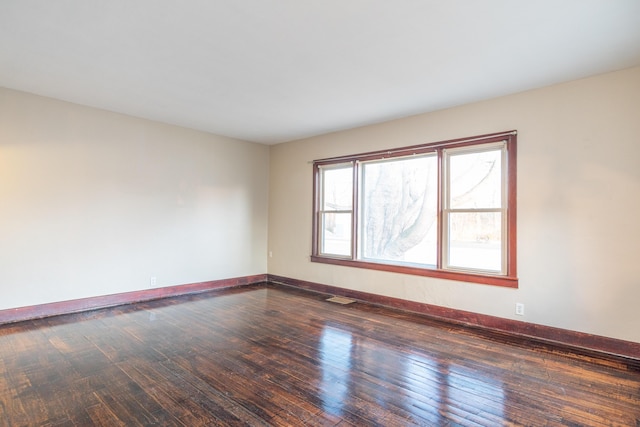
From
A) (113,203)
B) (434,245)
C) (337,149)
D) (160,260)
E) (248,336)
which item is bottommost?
(248,336)

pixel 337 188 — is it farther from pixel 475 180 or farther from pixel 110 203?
pixel 110 203

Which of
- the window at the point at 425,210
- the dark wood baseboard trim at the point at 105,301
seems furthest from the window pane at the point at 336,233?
the dark wood baseboard trim at the point at 105,301

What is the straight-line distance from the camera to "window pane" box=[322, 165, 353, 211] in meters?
5.57

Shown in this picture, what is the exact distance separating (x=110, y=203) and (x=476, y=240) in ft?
16.3

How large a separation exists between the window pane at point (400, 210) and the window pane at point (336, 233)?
0.31 metres

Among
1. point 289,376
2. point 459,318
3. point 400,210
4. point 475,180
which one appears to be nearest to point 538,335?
point 459,318

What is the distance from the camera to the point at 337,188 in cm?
575

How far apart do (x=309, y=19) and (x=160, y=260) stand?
4.26m

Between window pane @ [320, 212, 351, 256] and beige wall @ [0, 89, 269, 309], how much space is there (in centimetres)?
157

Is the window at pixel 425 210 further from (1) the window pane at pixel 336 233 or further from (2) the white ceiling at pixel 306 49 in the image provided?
(2) the white ceiling at pixel 306 49

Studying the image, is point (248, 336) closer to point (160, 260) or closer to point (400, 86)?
point (160, 260)

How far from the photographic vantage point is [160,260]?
17.0 ft

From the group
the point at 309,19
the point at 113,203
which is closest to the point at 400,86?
the point at 309,19

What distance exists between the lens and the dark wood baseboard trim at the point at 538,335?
310 centimetres
